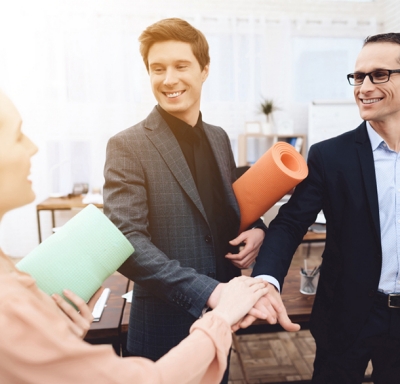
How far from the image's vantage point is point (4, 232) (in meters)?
4.88

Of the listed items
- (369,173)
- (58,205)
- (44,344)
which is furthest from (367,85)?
(58,205)

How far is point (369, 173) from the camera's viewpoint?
126 centimetres

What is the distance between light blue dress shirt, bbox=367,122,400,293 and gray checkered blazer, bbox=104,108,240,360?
0.55 m

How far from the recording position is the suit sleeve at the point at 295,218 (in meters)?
1.27

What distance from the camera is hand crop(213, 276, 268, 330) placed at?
83 cm

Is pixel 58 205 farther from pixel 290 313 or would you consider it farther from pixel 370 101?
pixel 370 101

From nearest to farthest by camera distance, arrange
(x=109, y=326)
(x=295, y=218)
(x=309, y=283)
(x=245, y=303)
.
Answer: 1. (x=245, y=303)
2. (x=295, y=218)
3. (x=109, y=326)
4. (x=309, y=283)

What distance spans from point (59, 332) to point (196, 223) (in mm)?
666

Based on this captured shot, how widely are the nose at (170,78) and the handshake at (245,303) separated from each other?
0.68m

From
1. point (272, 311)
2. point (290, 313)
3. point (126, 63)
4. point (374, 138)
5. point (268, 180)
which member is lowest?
point (290, 313)

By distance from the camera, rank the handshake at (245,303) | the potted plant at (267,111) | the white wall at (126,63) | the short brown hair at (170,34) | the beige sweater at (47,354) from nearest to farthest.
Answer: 1. the beige sweater at (47,354)
2. the handshake at (245,303)
3. the short brown hair at (170,34)
4. the white wall at (126,63)
5. the potted plant at (267,111)

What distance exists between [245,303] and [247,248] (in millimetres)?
383

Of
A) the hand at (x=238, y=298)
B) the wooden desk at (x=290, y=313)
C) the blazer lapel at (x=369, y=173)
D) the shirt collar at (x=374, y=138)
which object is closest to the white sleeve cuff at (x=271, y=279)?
the hand at (x=238, y=298)

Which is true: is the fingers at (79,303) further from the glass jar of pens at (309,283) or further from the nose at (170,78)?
the glass jar of pens at (309,283)
